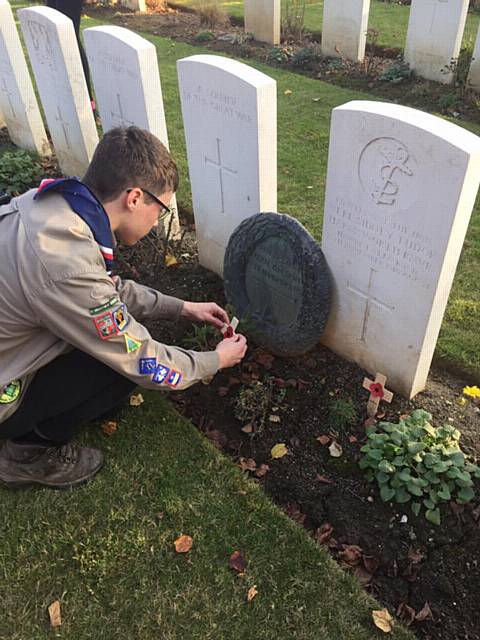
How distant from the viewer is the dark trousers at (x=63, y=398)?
236cm

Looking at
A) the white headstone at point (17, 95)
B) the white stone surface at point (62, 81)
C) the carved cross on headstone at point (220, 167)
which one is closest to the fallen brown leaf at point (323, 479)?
the carved cross on headstone at point (220, 167)

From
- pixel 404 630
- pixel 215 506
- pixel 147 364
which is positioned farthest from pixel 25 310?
pixel 404 630

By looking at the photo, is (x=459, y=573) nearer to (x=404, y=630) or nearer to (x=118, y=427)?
(x=404, y=630)

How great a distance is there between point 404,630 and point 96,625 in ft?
3.71

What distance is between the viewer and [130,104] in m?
3.67

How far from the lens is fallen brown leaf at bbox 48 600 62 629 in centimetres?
209

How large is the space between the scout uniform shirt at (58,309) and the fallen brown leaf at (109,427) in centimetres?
61

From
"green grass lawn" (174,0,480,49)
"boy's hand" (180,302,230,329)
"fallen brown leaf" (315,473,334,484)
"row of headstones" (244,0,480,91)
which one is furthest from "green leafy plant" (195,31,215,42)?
"fallen brown leaf" (315,473,334,484)

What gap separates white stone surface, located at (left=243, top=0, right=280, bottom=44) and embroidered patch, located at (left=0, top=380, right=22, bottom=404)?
7.92 meters

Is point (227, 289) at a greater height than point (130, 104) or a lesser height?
lesser

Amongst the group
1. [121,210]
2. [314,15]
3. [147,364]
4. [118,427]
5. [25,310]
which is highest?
[121,210]

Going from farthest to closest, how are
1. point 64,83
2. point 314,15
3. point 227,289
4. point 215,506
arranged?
point 314,15 < point 64,83 < point 227,289 < point 215,506

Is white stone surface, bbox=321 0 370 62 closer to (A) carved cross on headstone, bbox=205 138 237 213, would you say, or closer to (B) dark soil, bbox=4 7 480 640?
(A) carved cross on headstone, bbox=205 138 237 213

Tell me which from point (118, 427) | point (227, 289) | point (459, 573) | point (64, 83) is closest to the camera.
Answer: point (459, 573)
